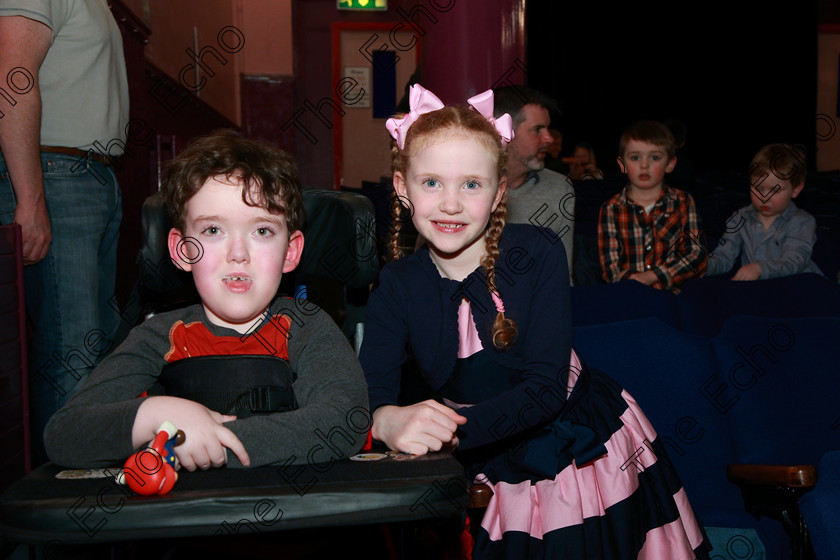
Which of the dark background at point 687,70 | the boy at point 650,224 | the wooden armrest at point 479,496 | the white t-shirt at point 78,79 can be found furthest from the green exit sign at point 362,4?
the wooden armrest at point 479,496

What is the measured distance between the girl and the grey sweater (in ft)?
0.60

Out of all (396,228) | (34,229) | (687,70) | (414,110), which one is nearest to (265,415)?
(396,228)

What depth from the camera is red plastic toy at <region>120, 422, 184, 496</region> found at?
32.8 inches

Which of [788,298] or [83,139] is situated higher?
[83,139]

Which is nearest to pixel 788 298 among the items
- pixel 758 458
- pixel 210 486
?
pixel 758 458

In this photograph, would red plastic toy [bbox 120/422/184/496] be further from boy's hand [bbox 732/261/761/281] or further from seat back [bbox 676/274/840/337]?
boy's hand [bbox 732/261/761/281]

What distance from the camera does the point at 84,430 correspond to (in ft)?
3.26

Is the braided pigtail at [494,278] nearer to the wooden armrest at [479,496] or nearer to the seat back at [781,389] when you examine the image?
the wooden armrest at [479,496]

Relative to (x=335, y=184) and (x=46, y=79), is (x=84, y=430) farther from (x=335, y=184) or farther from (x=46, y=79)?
(x=335, y=184)

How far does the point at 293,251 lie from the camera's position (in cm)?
137

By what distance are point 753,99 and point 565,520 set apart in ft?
31.5

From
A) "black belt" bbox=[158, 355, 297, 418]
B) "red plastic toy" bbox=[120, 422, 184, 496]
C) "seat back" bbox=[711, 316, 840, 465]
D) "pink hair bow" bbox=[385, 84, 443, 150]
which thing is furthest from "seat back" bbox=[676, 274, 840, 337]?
"red plastic toy" bbox=[120, 422, 184, 496]

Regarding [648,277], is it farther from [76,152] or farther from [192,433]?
[192,433]

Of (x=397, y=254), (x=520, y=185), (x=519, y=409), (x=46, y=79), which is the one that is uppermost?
(x=46, y=79)
